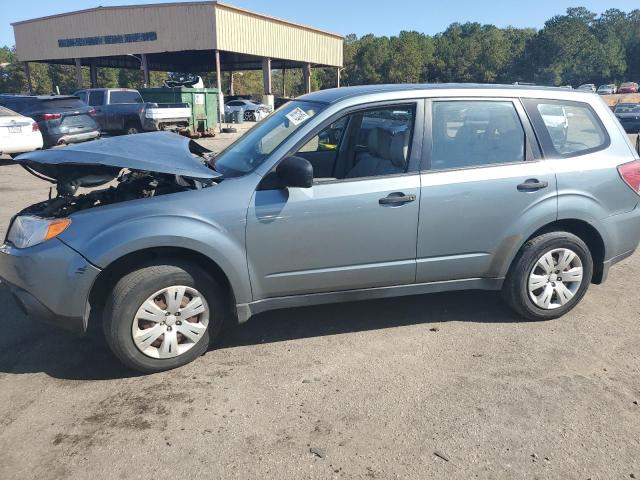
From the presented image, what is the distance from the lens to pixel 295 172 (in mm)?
3387

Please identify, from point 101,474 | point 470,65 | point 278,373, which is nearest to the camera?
point 101,474

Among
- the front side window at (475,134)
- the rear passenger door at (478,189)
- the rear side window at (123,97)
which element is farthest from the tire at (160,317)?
the rear side window at (123,97)

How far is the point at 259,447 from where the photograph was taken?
9.04 feet

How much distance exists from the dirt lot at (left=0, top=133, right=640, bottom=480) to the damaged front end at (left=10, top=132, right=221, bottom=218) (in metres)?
1.07

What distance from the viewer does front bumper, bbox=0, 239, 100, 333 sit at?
10.4ft

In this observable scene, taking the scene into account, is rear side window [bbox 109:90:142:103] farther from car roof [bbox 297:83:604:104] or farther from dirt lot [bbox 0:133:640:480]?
car roof [bbox 297:83:604:104]

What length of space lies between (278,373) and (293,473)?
0.96 meters

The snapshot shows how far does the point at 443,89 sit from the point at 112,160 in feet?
7.94

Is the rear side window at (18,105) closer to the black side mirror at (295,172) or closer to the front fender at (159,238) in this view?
the front fender at (159,238)

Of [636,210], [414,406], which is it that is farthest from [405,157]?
[636,210]

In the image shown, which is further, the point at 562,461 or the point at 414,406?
the point at 414,406

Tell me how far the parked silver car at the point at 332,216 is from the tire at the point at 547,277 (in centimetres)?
1

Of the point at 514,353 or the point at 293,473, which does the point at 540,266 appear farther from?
the point at 293,473

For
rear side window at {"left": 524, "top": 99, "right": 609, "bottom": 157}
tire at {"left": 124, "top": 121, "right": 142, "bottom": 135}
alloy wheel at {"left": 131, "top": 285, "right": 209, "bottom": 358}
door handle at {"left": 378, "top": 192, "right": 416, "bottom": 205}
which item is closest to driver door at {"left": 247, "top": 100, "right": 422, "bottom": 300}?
door handle at {"left": 378, "top": 192, "right": 416, "bottom": 205}
